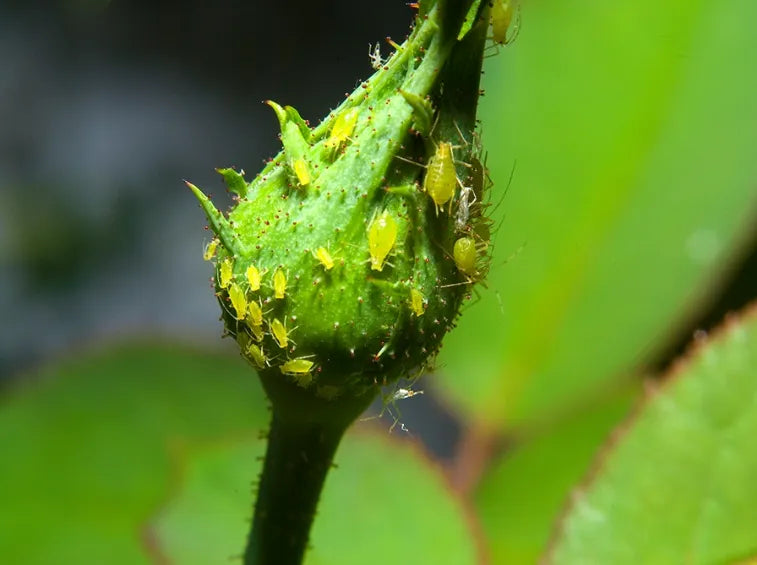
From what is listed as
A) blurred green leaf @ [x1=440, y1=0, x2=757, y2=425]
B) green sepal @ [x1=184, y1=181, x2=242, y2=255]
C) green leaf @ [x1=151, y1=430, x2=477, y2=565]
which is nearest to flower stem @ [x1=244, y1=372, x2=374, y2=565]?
green sepal @ [x1=184, y1=181, x2=242, y2=255]

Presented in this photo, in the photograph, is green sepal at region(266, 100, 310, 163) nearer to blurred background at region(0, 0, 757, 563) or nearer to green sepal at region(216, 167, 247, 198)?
green sepal at region(216, 167, 247, 198)

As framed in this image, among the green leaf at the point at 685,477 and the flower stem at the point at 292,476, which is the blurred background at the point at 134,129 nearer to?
the green leaf at the point at 685,477

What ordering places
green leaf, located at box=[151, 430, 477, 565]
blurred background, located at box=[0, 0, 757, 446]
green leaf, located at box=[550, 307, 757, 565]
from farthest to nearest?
blurred background, located at box=[0, 0, 757, 446] → green leaf, located at box=[151, 430, 477, 565] → green leaf, located at box=[550, 307, 757, 565]

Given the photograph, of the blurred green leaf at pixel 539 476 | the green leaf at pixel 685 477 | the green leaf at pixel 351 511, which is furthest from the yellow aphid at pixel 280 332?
the blurred green leaf at pixel 539 476

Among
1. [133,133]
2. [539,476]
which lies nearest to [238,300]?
[539,476]

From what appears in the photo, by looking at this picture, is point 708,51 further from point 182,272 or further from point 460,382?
point 182,272

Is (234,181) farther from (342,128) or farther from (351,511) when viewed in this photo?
(351,511)
